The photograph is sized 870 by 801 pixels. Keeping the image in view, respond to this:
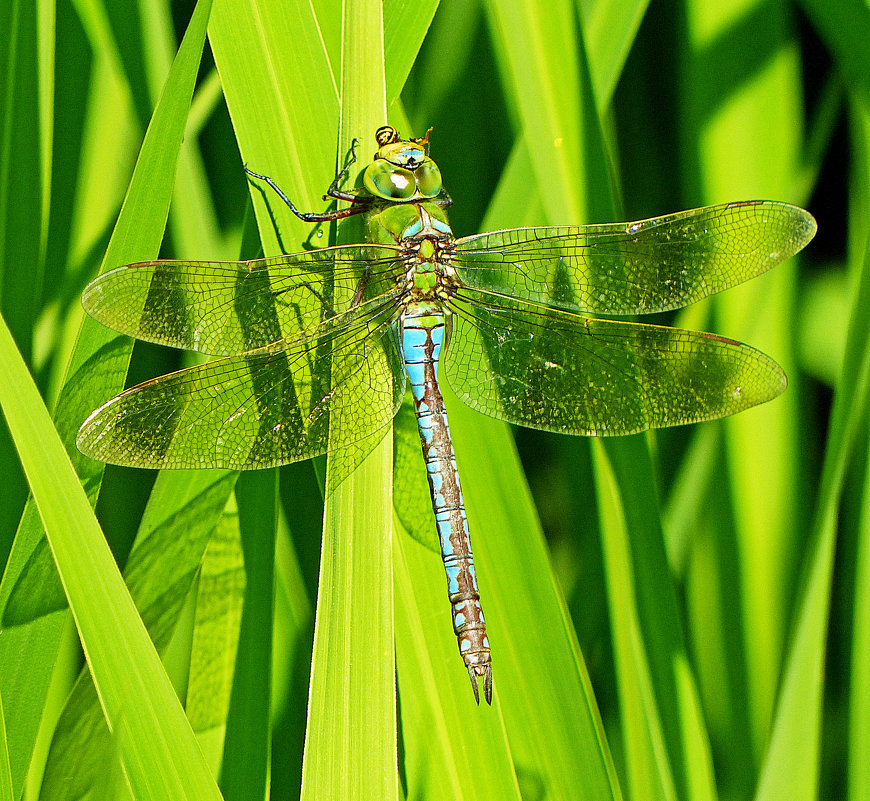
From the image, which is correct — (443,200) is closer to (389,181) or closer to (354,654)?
(389,181)

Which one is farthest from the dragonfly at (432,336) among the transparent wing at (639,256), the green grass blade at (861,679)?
the green grass blade at (861,679)

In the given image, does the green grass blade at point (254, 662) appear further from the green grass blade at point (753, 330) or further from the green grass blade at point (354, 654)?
the green grass blade at point (753, 330)

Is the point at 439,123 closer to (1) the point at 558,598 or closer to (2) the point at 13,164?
(2) the point at 13,164

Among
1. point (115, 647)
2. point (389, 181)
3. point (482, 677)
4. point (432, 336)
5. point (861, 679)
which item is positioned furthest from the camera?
point (432, 336)

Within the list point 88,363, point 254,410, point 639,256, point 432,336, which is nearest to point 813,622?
point 639,256

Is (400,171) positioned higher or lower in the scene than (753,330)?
higher

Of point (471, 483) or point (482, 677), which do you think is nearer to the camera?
point (482, 677)

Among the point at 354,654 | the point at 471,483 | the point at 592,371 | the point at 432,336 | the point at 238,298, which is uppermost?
the point at 238,298

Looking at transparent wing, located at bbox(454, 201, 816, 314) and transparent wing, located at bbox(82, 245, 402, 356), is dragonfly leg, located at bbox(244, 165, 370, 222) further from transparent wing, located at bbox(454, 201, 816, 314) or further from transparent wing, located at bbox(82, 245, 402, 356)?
transparent wing, located at bbox(454, 201, 816, 314)
